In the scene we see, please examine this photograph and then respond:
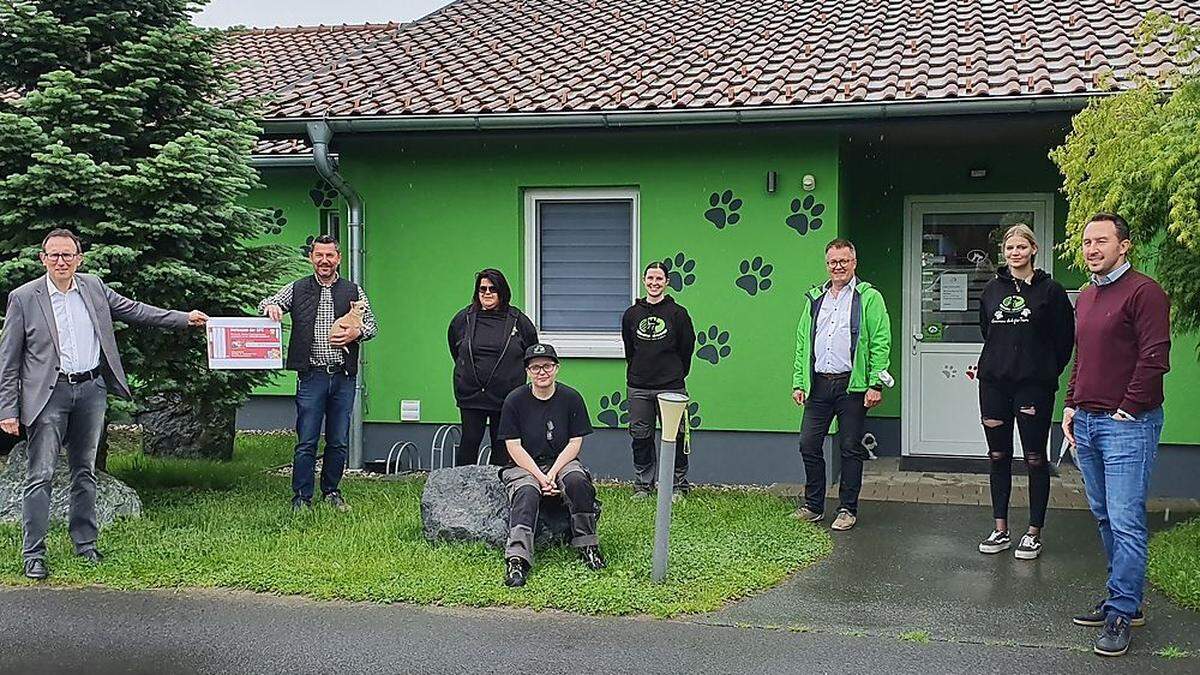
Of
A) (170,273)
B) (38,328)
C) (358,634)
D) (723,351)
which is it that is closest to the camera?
(358,634)

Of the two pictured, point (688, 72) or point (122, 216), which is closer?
point (122, 216)

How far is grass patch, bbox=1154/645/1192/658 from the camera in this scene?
490 cm

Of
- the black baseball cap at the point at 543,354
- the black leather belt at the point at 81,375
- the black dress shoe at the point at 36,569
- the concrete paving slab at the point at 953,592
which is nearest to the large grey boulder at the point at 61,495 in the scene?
the black dress shoe at the point at 36,569

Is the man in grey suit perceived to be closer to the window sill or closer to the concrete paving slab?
the concrete paving slab

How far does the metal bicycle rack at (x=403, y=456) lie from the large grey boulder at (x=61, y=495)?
2530mm

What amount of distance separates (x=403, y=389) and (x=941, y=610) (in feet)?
18.3

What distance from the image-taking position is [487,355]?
7578 mm

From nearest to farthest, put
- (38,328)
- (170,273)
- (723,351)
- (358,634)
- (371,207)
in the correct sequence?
(358,634) < (38,328) < (170,273) < (723,351) < (371,207)

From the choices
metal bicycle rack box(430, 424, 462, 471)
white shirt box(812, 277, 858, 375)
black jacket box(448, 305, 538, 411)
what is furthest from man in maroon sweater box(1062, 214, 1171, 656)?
metal bicycle rack box(430, 424, 462, 471)

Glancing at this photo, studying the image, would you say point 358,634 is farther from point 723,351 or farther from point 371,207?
point 371,207

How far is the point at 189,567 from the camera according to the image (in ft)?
20.6

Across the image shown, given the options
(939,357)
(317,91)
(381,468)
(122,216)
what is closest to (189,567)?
(122,216)

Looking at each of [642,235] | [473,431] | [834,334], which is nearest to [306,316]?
[473,431]

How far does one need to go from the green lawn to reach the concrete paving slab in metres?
0.25
